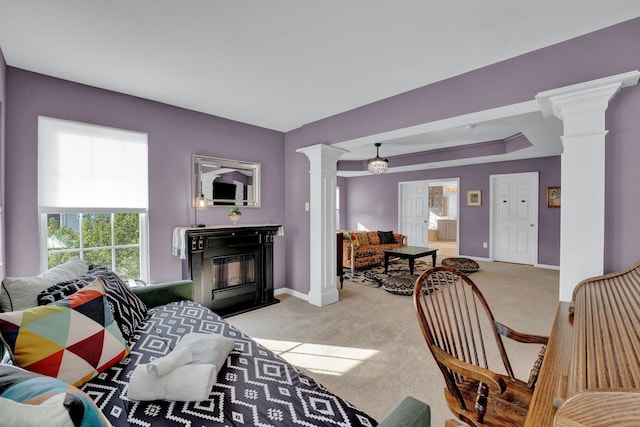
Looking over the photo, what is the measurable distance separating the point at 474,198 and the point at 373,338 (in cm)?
558

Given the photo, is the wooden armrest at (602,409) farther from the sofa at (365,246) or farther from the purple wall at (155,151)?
the sofa at (365,246)

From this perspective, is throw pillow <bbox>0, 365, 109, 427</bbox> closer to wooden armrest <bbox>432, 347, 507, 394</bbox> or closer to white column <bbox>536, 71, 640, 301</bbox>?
wooden armrest <bbox>432, 347, 507, 394</bbox>

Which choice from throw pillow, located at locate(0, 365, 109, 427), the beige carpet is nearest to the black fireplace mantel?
the beige carpet

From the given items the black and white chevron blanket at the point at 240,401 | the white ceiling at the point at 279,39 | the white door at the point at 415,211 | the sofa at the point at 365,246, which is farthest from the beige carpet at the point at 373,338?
the white door at the point at 415,211

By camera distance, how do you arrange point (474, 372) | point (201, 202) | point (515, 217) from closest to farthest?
1. point (474, 372)
2. point (201, 202)
3. point (515, 217)

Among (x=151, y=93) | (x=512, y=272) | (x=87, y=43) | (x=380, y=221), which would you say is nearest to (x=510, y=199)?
(x=512, y=272)

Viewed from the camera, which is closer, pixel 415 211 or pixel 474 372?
pixel 474 372

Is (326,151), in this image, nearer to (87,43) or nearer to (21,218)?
(87,43)

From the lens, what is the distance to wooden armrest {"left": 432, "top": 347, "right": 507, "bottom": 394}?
0.99 m

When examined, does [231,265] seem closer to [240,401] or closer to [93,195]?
[93,195]

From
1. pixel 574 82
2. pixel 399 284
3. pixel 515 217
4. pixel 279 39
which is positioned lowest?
pixel 399 284

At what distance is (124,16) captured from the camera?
5.90 feet

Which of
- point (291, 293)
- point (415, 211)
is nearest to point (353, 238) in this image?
point (291, 293)

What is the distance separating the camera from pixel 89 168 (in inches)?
111
